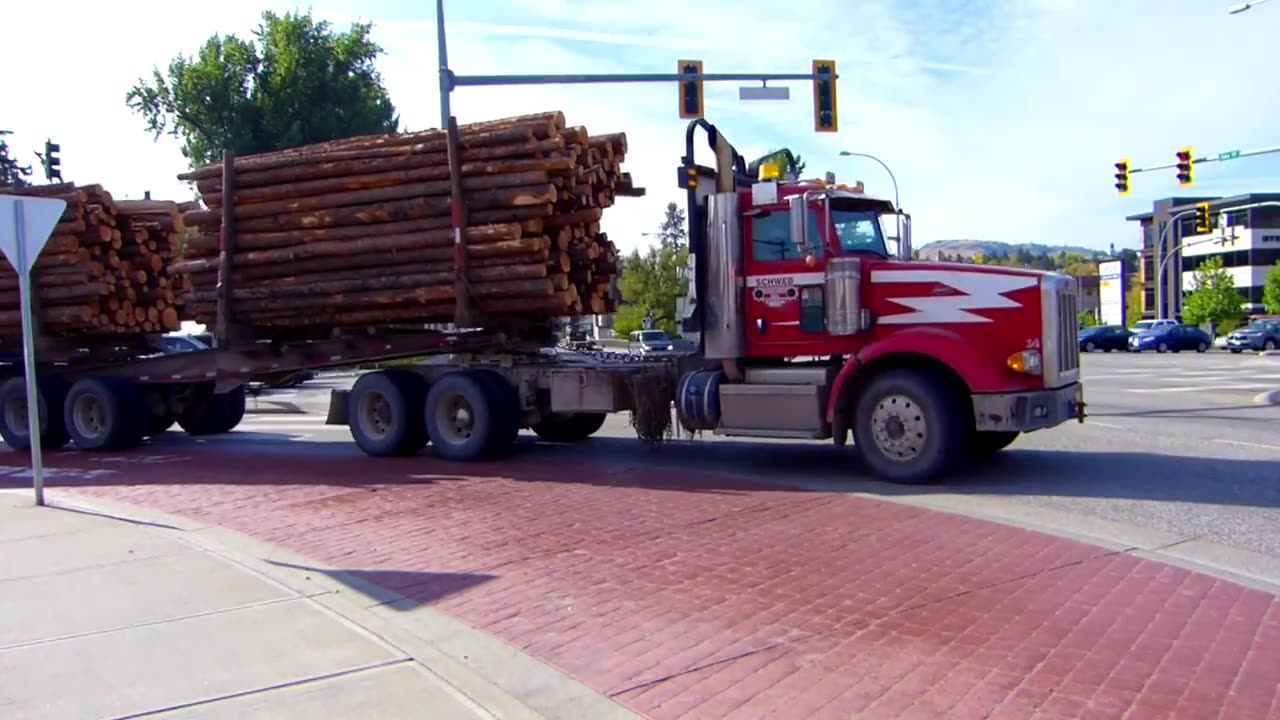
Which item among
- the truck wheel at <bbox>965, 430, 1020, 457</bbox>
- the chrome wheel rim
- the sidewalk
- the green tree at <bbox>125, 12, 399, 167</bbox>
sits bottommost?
the sidewalk

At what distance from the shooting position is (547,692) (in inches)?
189

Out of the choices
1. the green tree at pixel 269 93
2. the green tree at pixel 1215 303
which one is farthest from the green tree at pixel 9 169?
the green tree at pixel 1215 303

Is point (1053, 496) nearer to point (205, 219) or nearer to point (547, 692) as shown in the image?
point (547, 692)

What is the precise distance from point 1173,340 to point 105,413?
46653 millimetres

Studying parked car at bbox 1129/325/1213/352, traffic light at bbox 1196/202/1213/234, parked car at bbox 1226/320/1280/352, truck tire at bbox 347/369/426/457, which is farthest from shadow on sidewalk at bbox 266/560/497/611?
parked car at bbox 1226/320/1280/352

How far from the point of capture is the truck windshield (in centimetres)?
1054

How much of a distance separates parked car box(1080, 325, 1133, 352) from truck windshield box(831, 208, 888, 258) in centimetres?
4373

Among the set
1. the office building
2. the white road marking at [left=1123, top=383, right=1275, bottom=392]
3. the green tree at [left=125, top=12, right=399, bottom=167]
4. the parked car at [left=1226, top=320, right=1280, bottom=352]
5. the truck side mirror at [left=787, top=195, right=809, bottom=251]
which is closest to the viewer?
the truck side mirror at [left=787, top=195, right=809, bottom=251]

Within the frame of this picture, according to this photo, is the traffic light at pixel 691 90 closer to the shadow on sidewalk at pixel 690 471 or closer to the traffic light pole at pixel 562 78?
the traffic light pole at pixel 562 78

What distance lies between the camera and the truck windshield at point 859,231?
10.5 m

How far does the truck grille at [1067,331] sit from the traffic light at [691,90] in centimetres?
929

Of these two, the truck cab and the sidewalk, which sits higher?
the truck cab

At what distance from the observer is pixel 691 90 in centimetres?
1844

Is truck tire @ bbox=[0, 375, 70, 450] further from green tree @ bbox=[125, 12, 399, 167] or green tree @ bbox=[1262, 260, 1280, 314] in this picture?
green tree @ bbox=[1262, 260, 1280, 314]
